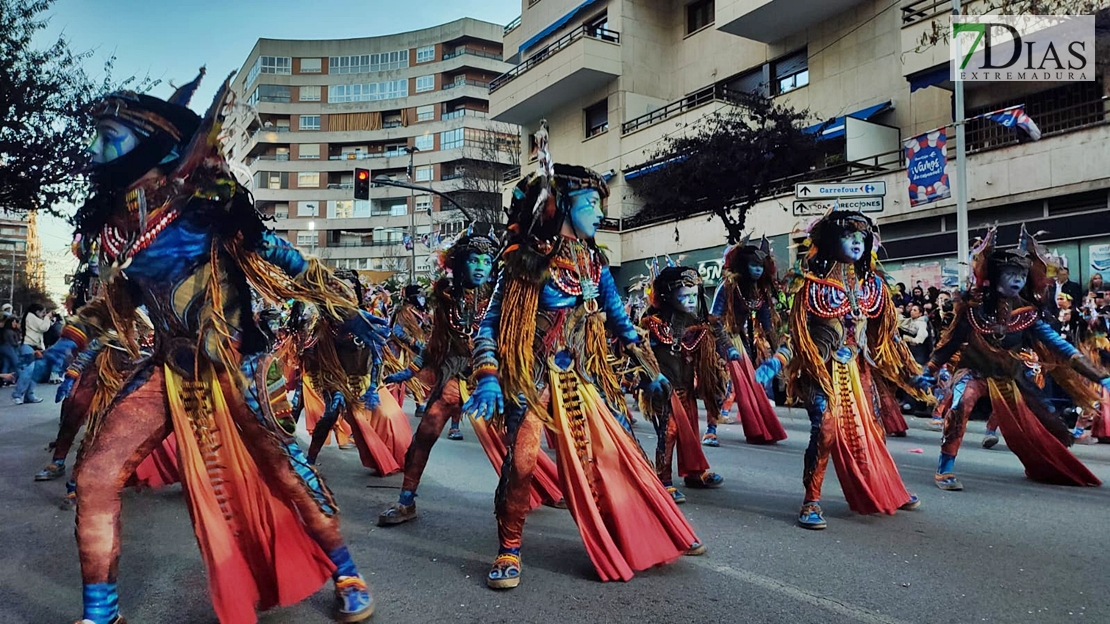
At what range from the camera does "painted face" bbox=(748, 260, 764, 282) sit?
310 inches

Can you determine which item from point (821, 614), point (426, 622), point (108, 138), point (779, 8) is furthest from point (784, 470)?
point (779, 8)

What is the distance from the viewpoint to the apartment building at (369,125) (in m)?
60.2

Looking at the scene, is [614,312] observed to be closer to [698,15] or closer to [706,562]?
[706,562]

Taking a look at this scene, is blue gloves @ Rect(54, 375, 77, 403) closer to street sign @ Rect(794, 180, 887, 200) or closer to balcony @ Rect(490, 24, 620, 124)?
street sign @ Rect(794, 180, 887, 200)

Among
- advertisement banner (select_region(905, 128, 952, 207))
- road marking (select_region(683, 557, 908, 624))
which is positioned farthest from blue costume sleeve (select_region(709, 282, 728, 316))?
advertisement banner (select_region(905, 128, 952, 207))

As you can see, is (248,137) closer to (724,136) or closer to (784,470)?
(784,470)

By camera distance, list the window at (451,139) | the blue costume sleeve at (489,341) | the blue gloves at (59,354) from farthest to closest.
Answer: the window at (451,139)
the blue costume sleeve at (489,341)
the blue gloves at (59,354)

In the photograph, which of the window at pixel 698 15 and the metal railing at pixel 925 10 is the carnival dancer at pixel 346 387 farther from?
the window at pixel 698 15

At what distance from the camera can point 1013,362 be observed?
20.8 ft

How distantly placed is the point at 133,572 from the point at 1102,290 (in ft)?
39.3

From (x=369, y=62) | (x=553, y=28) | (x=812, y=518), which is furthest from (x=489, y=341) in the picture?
(x=369, y=62)

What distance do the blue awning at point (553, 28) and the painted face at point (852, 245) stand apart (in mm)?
25736

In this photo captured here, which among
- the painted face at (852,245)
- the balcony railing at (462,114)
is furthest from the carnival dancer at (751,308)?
the balcony railing at (462,114)

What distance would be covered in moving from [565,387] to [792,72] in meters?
21.2
